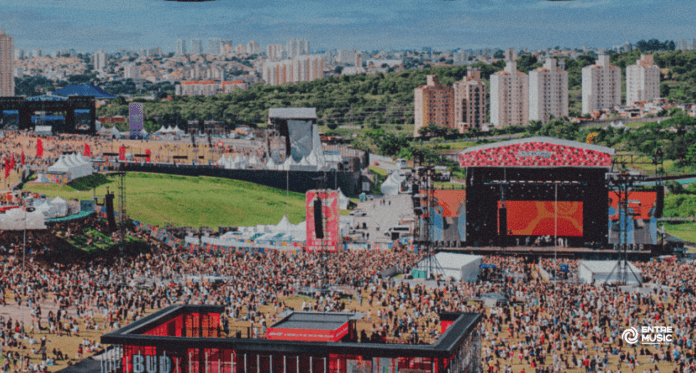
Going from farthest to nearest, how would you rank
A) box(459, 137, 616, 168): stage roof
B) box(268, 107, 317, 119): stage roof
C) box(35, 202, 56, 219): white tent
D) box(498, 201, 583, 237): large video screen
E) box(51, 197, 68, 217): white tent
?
box(268, 107, 317, 119): stage roof, box(498, 201, 583, 237): large video screen, box(459, 137, 616, 168): stage roof, box(51, 197, 68, 217): white tent, box(35, 202, 56, 219): white tent

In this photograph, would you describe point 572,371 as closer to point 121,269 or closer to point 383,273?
point 383,273

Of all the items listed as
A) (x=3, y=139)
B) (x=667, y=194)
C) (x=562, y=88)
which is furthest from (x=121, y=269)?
(x=562, y=88)

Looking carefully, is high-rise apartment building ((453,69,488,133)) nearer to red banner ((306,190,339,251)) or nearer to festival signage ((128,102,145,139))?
festival signage ((128,102,145,139))

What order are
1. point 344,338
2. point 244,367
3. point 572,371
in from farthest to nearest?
point 572,371, point 344,338, point 244,367

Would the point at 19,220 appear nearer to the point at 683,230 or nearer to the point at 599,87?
the point at 683,230

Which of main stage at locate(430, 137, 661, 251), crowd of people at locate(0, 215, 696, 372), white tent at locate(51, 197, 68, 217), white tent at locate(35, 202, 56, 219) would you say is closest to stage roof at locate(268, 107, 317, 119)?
main stage at locate(430, 137, 661, 251)

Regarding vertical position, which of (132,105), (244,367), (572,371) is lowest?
(572,371)

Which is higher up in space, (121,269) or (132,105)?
(132,105)
